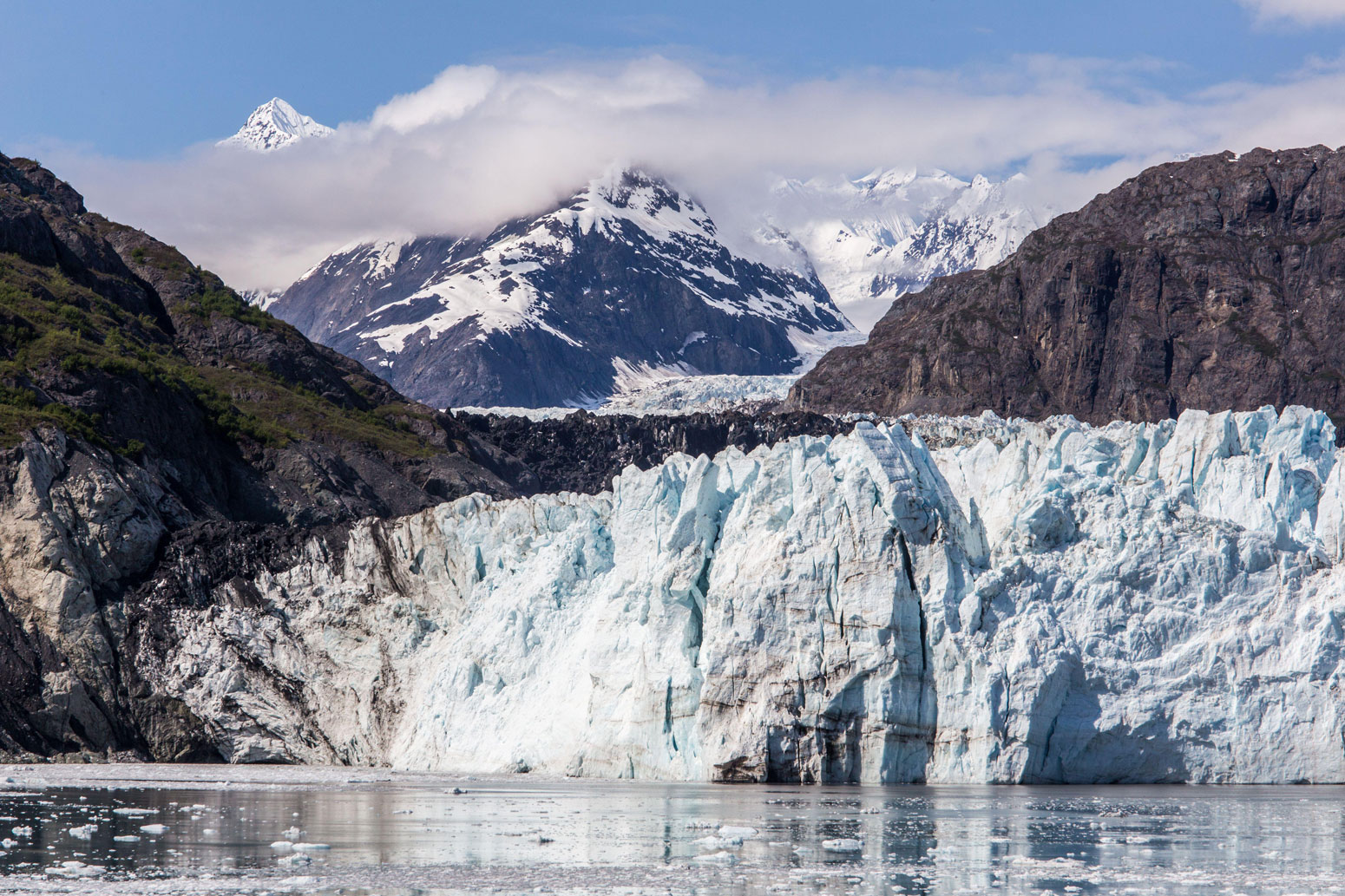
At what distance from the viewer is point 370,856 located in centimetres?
3130

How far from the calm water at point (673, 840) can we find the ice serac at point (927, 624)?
1.70 metres

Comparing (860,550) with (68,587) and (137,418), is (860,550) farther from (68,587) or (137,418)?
(137,418)

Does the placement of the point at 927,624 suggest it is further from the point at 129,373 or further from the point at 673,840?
the point at 129,373

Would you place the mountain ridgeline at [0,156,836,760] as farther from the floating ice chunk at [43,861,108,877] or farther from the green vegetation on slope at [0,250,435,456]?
the floating ice chunk at [43,861,108,877]

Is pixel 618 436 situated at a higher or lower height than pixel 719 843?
higher

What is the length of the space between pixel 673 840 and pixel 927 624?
15.6 meters

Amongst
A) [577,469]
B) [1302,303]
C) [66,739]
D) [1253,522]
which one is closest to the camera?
[1253,522]

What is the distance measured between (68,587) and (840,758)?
36.9m

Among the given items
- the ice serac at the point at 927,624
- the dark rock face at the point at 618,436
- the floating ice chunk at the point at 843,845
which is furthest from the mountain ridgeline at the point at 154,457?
the floating ice chunk at the point at 843,845

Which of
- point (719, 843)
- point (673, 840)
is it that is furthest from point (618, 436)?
point (719, 843)

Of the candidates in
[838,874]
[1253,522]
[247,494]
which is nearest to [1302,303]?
[247,494]

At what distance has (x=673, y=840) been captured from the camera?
33.8 m

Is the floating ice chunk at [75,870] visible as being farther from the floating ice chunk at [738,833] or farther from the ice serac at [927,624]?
the ice serac at [927,624]

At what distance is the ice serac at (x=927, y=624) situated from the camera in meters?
45.8
